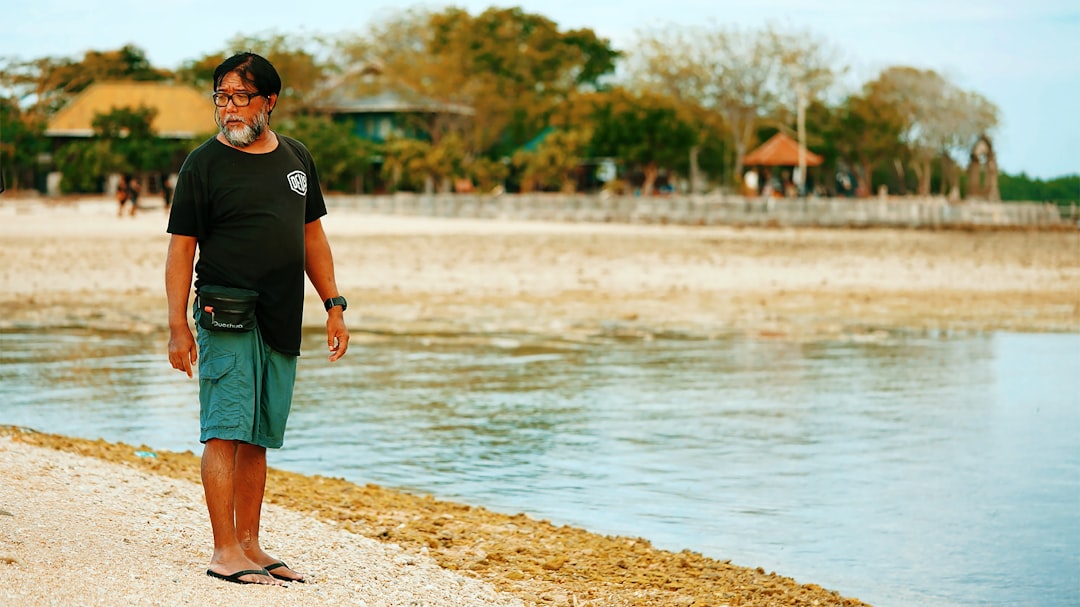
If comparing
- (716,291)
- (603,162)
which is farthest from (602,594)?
(603,162)

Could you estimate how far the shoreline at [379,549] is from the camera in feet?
15.3

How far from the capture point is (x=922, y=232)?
45.2m

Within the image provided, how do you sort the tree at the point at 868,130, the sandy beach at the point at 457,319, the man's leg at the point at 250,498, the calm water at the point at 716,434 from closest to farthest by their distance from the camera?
1. the man's leg at the point at 250,498
2. the sandy beach at the point at 457,319
3. the calm water at the point at 716,434
4. the tree at the point at 868,130

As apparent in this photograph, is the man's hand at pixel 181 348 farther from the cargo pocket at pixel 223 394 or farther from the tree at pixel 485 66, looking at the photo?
the tree at pixel 485 66

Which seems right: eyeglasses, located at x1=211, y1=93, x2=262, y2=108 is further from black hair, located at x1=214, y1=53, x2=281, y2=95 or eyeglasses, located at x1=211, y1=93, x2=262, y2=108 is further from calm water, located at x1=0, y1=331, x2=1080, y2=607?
calm water, located at x1=0, y1=331, x2=1080, y2=607

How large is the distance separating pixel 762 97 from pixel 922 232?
3219 centimetres

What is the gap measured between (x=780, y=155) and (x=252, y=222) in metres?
65.8

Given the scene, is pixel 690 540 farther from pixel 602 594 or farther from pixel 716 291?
pixel 716 291

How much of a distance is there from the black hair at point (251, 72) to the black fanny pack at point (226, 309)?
0.65 m

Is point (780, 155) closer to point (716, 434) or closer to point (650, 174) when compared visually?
point (650, 174)

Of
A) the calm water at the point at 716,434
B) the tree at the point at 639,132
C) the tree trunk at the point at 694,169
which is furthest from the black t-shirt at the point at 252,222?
the tree trunk at the point at 694,169

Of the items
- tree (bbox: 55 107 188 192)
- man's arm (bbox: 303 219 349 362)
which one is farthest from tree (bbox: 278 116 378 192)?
man's arm (bbox: 303 219 349 362)

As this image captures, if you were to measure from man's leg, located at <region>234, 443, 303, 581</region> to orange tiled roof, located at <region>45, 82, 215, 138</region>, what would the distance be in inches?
2501

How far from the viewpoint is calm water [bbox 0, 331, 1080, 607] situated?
24.0ft
